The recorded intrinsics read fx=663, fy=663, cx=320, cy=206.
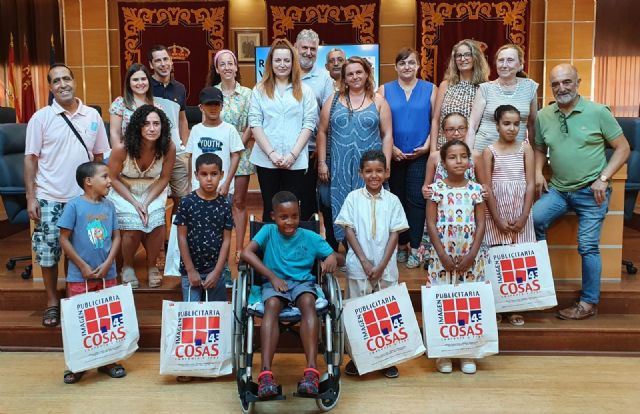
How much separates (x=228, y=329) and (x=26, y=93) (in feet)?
24.2

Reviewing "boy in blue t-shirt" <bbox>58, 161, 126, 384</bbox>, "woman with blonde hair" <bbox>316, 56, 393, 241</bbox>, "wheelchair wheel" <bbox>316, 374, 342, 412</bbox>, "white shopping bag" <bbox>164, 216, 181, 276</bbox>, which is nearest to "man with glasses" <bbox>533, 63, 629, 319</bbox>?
"woman with blonde hair" <bbox>316, 56, 393, 241</bbox>

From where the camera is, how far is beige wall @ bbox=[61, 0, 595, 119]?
842 cm

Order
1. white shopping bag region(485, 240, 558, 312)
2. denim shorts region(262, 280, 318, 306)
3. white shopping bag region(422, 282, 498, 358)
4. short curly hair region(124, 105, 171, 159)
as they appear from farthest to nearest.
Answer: short curly hair region(124, 105, 171, 159) → white shopping bag region(485, 240, 558, 312) → white shopping bag region(422, 282, 498, 358) → denim shorts region(262, 280, 318, 306)

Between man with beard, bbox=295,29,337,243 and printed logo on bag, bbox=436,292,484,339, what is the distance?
41.3 inches

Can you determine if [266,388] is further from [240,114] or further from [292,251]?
[240,114]

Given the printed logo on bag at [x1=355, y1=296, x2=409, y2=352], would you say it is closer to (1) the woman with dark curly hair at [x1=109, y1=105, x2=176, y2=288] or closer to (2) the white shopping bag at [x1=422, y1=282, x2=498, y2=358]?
(2) the white shopping bag at [x1=422, y1=282, x2=498, y2=358]

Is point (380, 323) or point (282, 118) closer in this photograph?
point (380, 323)

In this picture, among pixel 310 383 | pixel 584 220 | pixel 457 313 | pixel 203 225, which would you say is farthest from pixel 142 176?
pixel 584 220

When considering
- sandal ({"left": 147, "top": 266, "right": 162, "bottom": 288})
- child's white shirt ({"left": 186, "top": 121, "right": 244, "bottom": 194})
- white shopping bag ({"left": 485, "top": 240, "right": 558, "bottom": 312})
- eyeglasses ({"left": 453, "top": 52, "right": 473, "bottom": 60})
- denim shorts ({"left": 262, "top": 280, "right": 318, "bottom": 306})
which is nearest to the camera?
denim shorts ({"left": 262, "top": 280, "right": 318, "bottom": 306})

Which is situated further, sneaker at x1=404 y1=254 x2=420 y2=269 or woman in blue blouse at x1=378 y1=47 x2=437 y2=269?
sneaker at x1=404 y1=254 x2=420 y2=269

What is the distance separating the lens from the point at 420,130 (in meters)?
3.91

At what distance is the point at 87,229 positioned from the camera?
3.25 meters

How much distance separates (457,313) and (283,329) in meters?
0.86

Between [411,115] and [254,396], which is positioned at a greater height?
[411,115]
